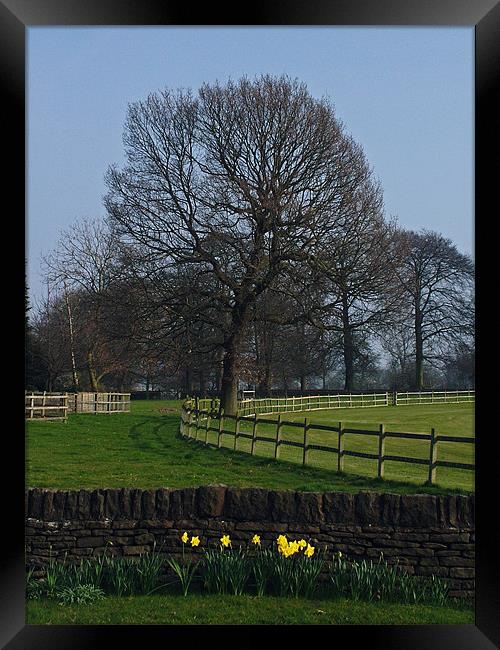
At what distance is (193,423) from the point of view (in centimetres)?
495

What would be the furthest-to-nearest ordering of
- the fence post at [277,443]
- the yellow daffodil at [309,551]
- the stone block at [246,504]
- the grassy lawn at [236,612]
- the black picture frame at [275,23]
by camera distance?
the fence post at [277,443], the stone block at [246,504], the yellow daffodil at [309,551], the grassy lawn at [236,612], the black picture frame at [275,23]

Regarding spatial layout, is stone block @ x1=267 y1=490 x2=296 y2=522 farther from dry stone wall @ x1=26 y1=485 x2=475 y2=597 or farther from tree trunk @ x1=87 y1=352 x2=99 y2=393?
tree trunk @ x1=87 y1=352 x2=99 y2=393

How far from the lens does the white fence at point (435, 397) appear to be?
4.85m

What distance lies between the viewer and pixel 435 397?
16.0ft

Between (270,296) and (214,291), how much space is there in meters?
0.35

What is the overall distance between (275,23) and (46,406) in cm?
257

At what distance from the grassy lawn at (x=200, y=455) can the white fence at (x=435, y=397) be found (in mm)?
37

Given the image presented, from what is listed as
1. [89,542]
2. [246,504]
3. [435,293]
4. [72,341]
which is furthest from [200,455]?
[435,293]

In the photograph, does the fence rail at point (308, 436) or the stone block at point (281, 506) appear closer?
the stone block at point (281, 506)

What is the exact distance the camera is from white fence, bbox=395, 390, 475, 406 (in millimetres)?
4852

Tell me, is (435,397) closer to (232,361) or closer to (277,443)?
(277,443)

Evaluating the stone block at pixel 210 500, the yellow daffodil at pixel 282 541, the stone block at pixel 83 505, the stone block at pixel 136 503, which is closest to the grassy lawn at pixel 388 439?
the stone block at pixel 210 500

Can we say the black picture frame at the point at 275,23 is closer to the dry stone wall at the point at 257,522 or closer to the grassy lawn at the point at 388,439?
the dry stone wall at the point at 257,522
